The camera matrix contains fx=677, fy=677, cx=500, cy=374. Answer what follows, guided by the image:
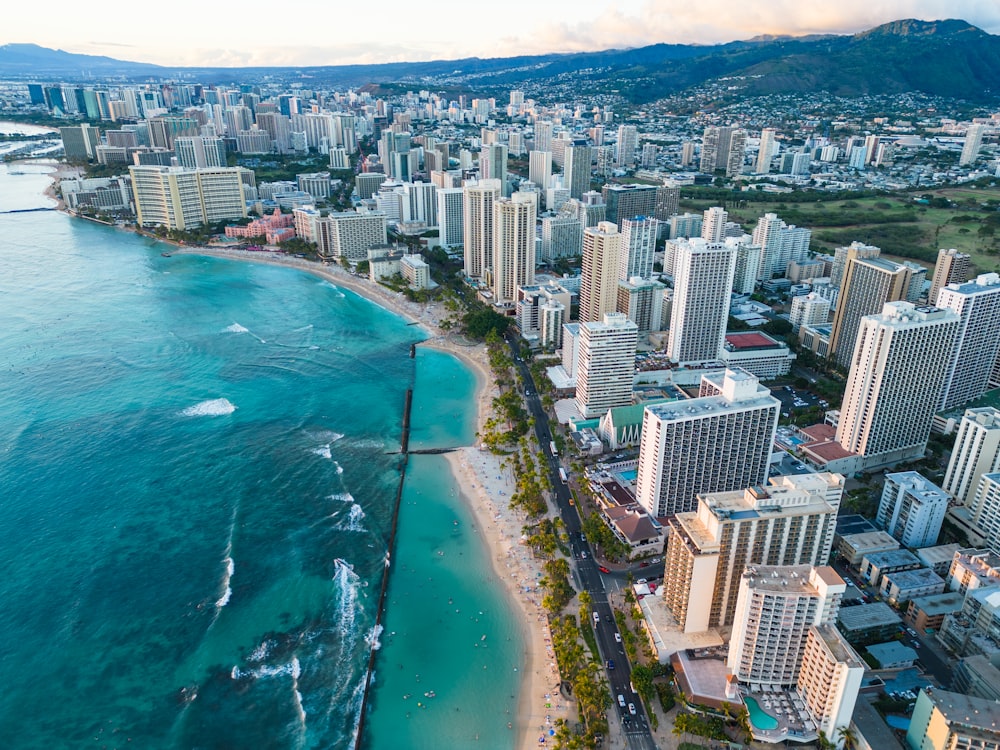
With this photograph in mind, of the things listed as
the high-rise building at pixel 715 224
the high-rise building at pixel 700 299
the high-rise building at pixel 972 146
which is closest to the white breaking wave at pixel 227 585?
the high-rise building at pixel 700 299

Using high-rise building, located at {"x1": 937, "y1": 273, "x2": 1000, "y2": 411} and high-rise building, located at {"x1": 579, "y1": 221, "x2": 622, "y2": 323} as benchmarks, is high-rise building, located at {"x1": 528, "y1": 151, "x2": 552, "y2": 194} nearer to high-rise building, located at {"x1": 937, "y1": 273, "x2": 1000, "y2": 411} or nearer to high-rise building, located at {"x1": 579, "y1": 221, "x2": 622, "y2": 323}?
high-rise building, located at {"x1": 579, "y1": 221, "x2": 622, "y2": 323}

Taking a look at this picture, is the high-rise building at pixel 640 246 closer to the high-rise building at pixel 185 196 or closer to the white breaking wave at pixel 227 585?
the white breaking wave at pixel 227 585

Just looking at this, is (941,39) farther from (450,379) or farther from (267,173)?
(450,379)

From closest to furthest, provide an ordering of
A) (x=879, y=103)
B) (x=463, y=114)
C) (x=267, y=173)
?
1. (x=267, y=173)
2. (x=879, y=103)
3. (x=463, y=114)

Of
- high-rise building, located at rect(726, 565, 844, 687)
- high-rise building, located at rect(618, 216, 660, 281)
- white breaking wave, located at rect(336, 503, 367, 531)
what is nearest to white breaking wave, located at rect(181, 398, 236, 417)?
white breaking wave, located at rect(336, 503, 367, 531)

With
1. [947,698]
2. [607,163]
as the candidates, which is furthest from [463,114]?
[947,698]

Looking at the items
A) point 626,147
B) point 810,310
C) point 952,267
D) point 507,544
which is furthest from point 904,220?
point 507,544

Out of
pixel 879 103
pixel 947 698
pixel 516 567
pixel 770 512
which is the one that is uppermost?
pixel 879 103

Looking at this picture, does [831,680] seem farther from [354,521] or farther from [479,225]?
[479,225]
